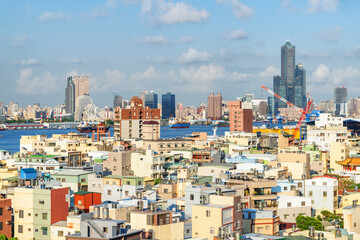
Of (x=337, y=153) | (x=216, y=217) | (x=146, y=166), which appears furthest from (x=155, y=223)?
(x=337, y=153)

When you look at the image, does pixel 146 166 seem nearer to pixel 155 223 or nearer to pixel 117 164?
pixel 117 164

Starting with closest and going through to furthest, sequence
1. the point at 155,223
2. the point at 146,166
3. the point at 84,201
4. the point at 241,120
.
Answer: the point at 155,223 < the point at 84,201 < the point at 146,166 < the point at 241,120

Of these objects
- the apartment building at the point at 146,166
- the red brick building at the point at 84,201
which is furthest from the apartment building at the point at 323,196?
the apartment building at the point at 146,166

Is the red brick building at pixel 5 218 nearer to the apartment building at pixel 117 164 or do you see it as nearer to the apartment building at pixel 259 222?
the apartment building at pixel 259 222

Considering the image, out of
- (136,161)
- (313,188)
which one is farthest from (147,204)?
(136,161)

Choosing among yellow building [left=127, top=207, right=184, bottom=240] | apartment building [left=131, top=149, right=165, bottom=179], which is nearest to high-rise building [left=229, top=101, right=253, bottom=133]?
apartment building [left=131, top=149, right=165, bottom=179]

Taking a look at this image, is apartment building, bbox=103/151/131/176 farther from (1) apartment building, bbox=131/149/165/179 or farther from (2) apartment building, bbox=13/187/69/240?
(2) apartment building, bbox=13/187/69/240

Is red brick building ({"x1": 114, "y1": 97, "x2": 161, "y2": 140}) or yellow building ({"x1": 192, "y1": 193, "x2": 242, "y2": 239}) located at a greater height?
red brick building ({"x1": 114, "y1": 97, "x2": 161, "y2": 140})

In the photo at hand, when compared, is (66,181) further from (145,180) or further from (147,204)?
(147,204)
